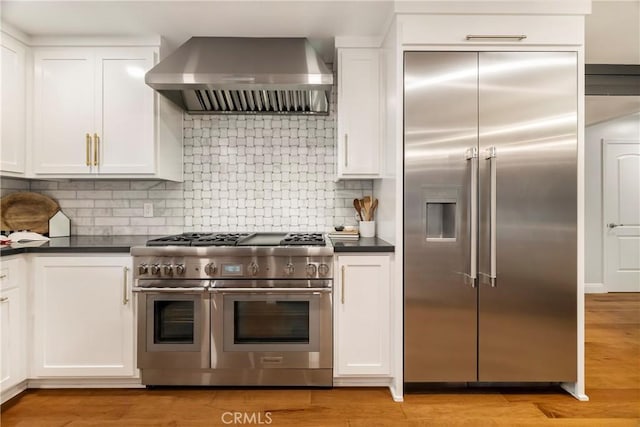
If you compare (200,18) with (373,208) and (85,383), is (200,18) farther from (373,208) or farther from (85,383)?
(85,383)

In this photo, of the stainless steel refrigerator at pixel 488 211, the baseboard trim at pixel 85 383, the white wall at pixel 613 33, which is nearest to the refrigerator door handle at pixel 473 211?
the stainless steel refrigerator at pixel 488 211

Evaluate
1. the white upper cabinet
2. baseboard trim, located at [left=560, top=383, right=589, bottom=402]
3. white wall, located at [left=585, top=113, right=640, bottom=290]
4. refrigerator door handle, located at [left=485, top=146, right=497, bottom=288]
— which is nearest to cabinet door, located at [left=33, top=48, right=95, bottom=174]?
the white upper cabinet

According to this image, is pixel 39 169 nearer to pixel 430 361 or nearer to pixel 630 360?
pixel 430 361

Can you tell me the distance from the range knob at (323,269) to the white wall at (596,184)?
4832 mm

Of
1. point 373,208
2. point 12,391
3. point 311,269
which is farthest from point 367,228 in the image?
point 12,391

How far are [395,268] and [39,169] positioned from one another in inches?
101

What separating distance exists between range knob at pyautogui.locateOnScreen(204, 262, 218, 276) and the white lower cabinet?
1.12 metres

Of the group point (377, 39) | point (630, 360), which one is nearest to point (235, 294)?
point (377, 39)

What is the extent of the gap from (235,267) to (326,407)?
3.27 feet

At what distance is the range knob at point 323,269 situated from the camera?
2322mm

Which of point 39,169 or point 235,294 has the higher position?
point 39,169

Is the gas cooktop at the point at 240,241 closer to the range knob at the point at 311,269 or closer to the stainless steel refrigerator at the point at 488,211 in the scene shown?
the range knob at the point at 311,269

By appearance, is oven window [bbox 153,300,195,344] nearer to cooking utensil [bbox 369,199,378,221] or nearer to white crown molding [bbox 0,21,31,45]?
cooking utensil [bbox 369,199,378,221]

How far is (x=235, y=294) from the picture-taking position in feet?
7.61
